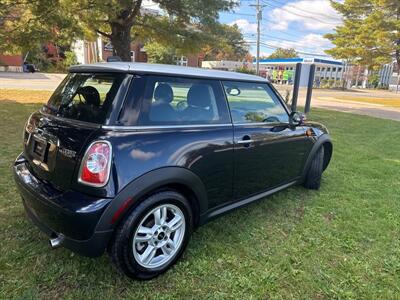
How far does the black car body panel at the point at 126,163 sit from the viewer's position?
6.63 ft

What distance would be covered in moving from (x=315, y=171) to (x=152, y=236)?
8.73ft

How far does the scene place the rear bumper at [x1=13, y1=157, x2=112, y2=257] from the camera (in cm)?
197

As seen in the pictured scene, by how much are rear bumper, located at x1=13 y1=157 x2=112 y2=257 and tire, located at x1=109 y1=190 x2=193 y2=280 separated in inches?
5.3

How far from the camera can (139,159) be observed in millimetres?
2102

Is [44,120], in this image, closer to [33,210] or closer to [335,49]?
[33,210]

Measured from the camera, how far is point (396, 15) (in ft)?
96.3

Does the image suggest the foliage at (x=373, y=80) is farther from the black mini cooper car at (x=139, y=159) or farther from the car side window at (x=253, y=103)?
the black mini cooper car at (x=139, y=159)

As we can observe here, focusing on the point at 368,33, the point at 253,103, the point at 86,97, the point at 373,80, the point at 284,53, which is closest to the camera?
the point at 86,97

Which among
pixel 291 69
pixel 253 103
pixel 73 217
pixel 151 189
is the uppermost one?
pixel 291 69

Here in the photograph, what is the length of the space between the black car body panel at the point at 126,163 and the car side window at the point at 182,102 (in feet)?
0.13

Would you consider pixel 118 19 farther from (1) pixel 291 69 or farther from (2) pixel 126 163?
(1) pixel 291 69

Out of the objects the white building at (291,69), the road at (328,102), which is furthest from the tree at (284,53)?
the road at (328,102)

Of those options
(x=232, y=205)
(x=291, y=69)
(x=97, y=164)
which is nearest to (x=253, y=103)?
(x=232, y=205)

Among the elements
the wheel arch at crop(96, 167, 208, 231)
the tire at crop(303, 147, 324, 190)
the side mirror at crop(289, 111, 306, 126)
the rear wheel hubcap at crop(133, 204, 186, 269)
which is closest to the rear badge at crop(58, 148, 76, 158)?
the wheel arch at crop(96, 167, 208, 231)
